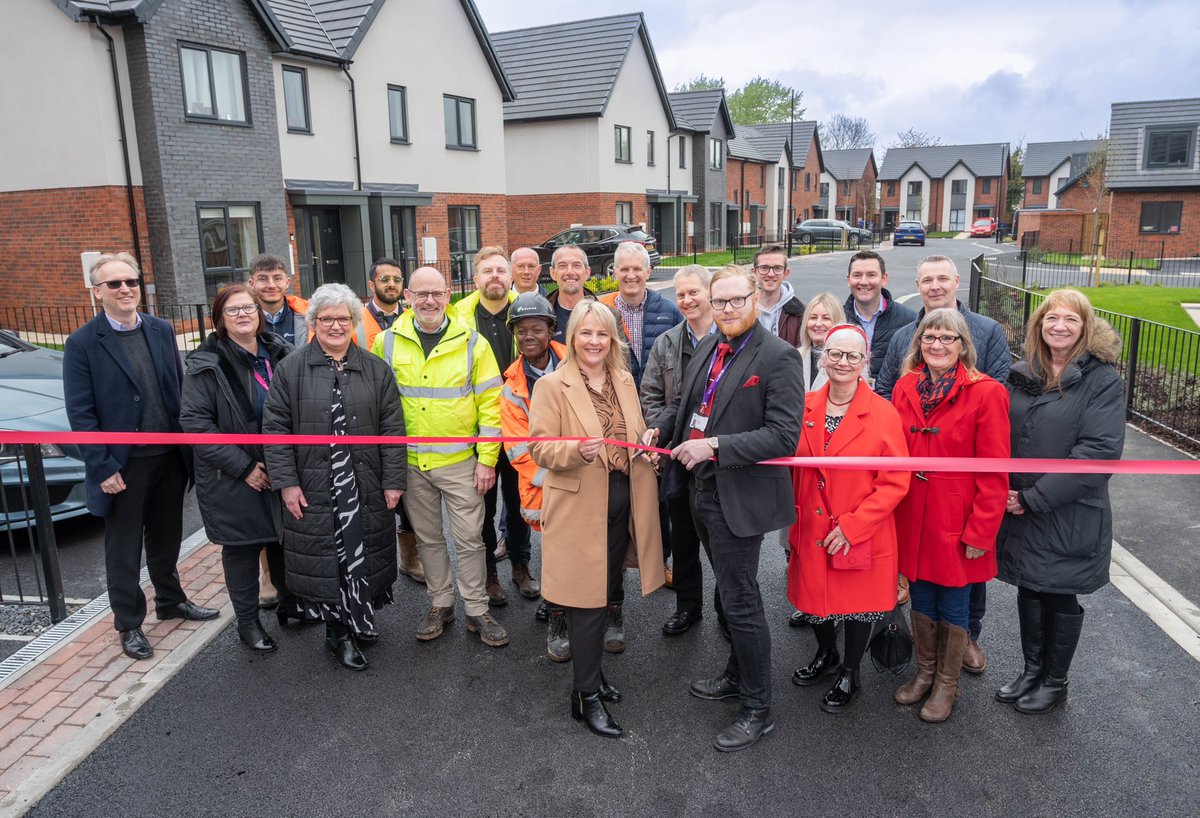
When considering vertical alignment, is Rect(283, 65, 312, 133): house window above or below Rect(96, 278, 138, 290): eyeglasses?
above

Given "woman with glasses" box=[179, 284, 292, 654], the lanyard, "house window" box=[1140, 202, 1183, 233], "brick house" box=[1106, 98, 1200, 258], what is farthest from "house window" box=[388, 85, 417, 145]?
"house window" box=[1140, 202, 1183, 233]

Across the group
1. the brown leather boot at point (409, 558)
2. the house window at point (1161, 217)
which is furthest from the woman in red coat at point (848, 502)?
the house window at point (1161, 217)

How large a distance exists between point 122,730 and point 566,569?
7.62 feet

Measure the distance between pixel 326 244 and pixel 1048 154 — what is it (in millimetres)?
75623

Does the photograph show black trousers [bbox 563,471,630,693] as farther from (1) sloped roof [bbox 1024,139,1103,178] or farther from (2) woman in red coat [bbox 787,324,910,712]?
(1) sloped roof [bbox 1024,139,1103,178]

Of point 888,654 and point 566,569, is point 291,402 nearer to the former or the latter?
point 566,569

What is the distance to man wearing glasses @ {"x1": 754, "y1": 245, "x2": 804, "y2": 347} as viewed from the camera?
18.4 ft

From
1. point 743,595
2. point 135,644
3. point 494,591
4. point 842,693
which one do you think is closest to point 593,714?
point 743,595

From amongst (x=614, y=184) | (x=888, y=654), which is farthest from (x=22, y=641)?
(x=614, y=184)

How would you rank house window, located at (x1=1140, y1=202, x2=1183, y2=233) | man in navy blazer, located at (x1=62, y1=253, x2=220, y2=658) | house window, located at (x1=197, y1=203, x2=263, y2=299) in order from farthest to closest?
house window, located at (x1=1140, y1=202, x2=1183, y2=233), house window, located at (x1=197, y1=203, x2=263, y2=299), man in navy blazer, located at (x1=62, y1=253, x2=220, y2=658)

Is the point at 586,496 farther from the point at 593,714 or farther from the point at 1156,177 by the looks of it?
the point at 1156,177

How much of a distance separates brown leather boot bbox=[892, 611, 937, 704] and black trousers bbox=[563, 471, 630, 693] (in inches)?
61.5

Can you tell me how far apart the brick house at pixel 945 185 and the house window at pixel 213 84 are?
242 ft

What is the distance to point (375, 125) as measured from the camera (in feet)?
73.9
